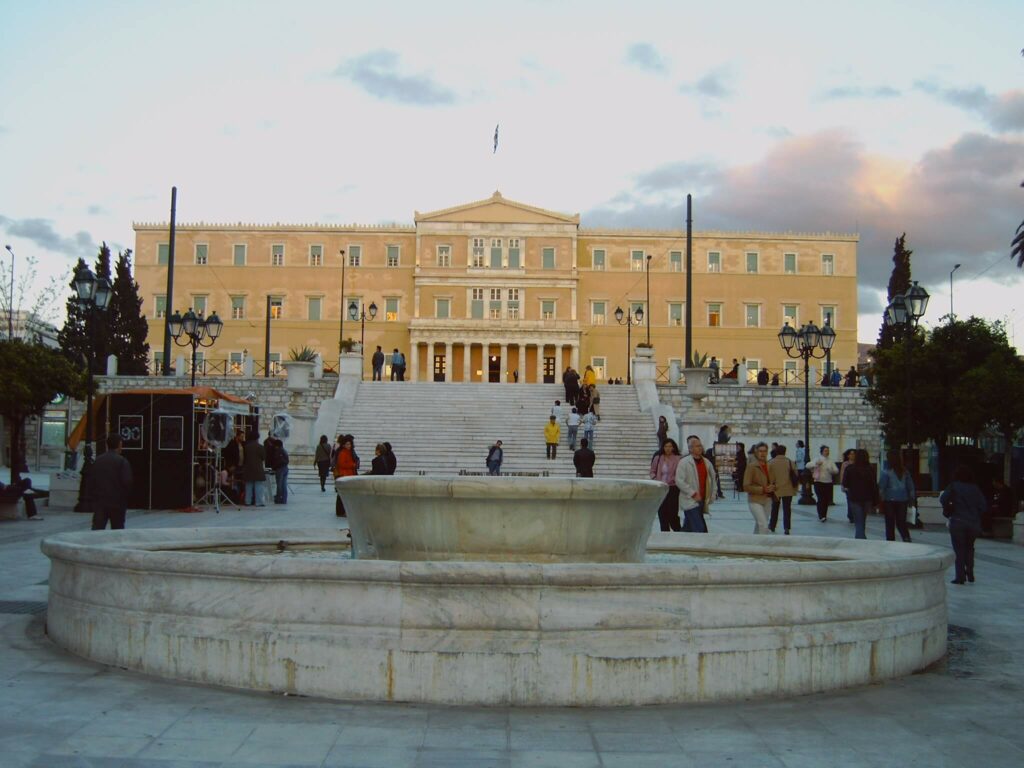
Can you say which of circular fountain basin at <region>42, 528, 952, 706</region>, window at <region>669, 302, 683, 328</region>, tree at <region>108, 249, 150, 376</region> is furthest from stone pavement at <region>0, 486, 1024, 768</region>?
window at <region>669, 302, 683, 328</region>

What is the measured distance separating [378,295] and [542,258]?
10052 mm

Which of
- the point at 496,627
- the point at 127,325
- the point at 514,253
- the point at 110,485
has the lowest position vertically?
the point at 496,627

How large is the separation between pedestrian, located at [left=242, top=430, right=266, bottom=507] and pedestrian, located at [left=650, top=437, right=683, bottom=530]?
28.9 feet

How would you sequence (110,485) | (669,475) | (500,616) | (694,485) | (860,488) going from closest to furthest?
(500,616) → (110,485) → (694,485) → (669,475) → (860,488)

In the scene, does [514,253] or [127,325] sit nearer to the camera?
[127,325]

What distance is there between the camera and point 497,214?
68.0m

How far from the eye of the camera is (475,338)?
65375mm

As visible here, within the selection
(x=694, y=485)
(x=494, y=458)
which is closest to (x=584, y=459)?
(x=494, y=458)

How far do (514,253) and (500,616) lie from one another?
62.8 metres

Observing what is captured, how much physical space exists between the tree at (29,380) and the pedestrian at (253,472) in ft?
11.9

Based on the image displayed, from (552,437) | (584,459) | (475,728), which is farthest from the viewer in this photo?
(552,437)

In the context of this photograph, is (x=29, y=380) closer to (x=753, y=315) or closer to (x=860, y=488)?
(x=860, y=488)

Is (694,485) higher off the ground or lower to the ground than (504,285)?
lower

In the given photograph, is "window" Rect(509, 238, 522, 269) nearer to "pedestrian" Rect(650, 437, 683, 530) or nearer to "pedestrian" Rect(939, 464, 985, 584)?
"pedestrian" Rect(650, 437, 683, 530)
